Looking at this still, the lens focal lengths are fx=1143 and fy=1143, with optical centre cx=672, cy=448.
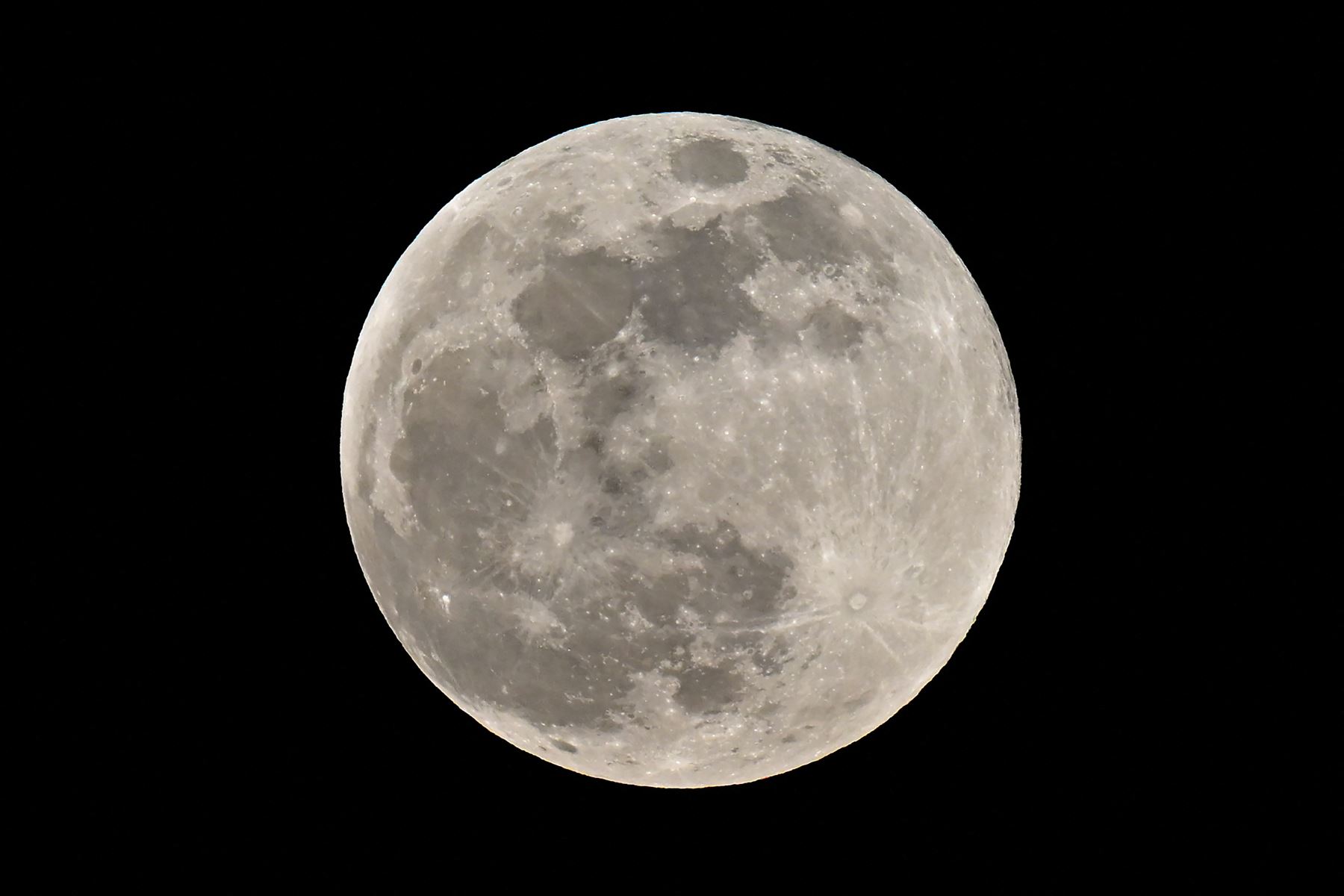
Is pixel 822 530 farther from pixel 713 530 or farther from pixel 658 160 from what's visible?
pixel 658 160

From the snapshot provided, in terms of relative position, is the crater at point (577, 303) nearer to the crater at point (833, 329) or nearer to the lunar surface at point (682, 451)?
the lunar surface at point (682, 451)

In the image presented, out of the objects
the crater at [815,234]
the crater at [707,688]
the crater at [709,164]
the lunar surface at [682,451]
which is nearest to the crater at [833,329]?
the lunar surface at [682,451]

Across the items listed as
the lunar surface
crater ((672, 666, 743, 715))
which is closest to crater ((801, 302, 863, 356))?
the lunar surface

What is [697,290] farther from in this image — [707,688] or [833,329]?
[707,688]

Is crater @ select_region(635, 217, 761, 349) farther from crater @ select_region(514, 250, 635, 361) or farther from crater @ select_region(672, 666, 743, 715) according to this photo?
crater @ select_region(672, 666, 743, 715)

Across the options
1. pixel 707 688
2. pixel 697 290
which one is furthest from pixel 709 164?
pixel 707 688

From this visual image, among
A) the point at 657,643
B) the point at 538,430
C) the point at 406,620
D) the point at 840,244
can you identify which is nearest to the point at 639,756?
the point at 657,643
